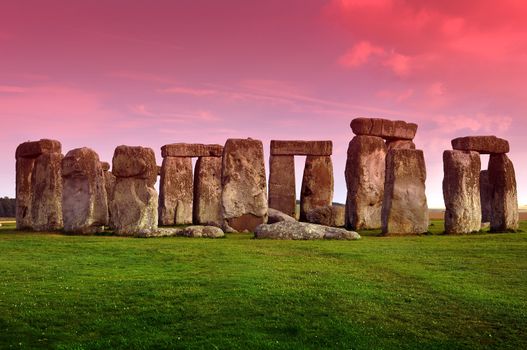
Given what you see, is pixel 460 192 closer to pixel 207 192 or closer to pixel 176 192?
pixel 207 192

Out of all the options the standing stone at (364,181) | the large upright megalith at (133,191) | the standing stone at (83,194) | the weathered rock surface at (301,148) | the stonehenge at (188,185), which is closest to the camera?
the large upright megalith at (133,191)

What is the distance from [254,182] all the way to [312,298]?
1499 cm

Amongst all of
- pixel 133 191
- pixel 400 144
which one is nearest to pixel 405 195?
pixel 400 144

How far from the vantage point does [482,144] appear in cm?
2634

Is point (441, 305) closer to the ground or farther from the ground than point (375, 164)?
closer to the ground

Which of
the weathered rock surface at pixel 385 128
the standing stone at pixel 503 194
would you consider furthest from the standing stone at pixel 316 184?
the standing stone at pixel 503 194

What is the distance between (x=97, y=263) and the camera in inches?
620

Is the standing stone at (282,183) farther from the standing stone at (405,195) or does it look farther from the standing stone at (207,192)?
the standing stone at (405,195)

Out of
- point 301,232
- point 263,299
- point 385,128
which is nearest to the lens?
point 263,299

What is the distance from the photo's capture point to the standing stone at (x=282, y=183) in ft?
124

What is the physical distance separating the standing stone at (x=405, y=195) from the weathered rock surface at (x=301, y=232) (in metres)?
2.63

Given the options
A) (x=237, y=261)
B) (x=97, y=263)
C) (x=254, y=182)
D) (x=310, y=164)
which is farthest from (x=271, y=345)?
(x=310, y=164)

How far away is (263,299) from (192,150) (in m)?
26.1

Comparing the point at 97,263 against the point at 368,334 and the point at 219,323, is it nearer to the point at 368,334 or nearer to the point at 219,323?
the point at 219,323
